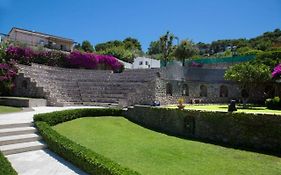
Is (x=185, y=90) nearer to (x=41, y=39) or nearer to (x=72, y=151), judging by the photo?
(x=72, y=151)

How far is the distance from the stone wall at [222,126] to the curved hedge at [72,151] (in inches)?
248

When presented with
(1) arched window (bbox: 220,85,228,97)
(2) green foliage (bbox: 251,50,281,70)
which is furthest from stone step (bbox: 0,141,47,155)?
(2) green foliage (bbox: 251,50,281,70)

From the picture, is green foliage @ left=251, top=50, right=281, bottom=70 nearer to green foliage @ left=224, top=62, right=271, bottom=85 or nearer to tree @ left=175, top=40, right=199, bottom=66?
green foliage @ left=224, top=62, right=271, bottom=85

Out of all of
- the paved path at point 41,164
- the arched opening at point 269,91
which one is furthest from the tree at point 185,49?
the paved path at point 41,164

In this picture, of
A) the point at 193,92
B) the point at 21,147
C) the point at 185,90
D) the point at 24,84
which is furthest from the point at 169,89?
the point at 21,147

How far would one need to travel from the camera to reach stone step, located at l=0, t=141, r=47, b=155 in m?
11.6

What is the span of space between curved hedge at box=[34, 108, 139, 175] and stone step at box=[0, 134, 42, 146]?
357 mm

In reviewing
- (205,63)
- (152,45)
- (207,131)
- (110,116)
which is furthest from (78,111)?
(152,45)

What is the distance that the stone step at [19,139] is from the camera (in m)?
12.3

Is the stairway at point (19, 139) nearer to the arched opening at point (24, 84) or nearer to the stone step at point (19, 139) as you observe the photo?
the stone step at point (19, 139)

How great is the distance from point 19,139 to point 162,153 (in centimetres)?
651

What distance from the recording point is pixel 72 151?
1042 centimetres

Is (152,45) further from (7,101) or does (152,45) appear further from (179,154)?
(179,154)

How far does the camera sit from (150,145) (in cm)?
1427
